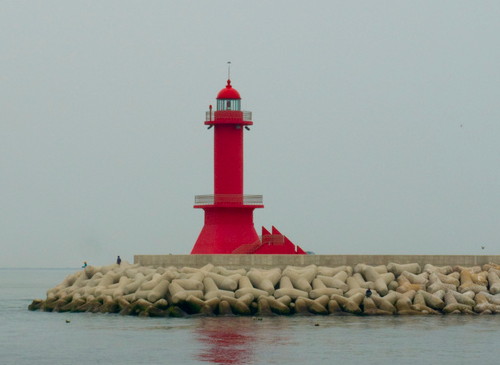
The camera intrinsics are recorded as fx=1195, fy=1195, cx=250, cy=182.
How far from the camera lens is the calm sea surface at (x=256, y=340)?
25.1m

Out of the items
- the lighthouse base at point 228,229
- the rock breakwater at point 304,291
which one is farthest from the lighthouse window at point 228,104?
the rock breakwater at point 304,291

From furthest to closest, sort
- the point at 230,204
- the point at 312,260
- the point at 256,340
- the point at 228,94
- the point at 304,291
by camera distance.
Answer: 1. the point at 228,94
2. the point at 230,204
3. the point at 312,260
4. the point at 304,291
5. the point at 256,340

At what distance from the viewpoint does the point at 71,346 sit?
90.4 feet

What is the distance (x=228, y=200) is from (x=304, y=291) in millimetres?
5978

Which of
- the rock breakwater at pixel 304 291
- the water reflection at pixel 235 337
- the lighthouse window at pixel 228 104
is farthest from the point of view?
the lighthouse window at pixel 228 104

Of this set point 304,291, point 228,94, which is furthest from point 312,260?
point 228,94

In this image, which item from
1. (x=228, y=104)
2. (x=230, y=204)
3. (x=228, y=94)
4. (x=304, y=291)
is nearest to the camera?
A: (x=304, y=291)

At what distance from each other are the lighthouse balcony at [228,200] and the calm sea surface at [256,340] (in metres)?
6.11

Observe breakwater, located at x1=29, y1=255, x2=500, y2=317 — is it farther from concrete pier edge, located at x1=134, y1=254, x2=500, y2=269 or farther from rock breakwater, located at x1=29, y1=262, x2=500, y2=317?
concrete pier edge, located at x1=134, y1=254, x2=500, y2=269

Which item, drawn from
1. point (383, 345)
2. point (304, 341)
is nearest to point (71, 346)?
point (304, 341)

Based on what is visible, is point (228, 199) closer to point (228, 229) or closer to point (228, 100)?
point (228, 229)

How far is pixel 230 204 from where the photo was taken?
37.0m

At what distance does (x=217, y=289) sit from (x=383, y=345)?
6.58 m

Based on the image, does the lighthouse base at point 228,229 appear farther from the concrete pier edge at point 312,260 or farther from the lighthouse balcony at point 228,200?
the concrete pier edge at point 312,260
